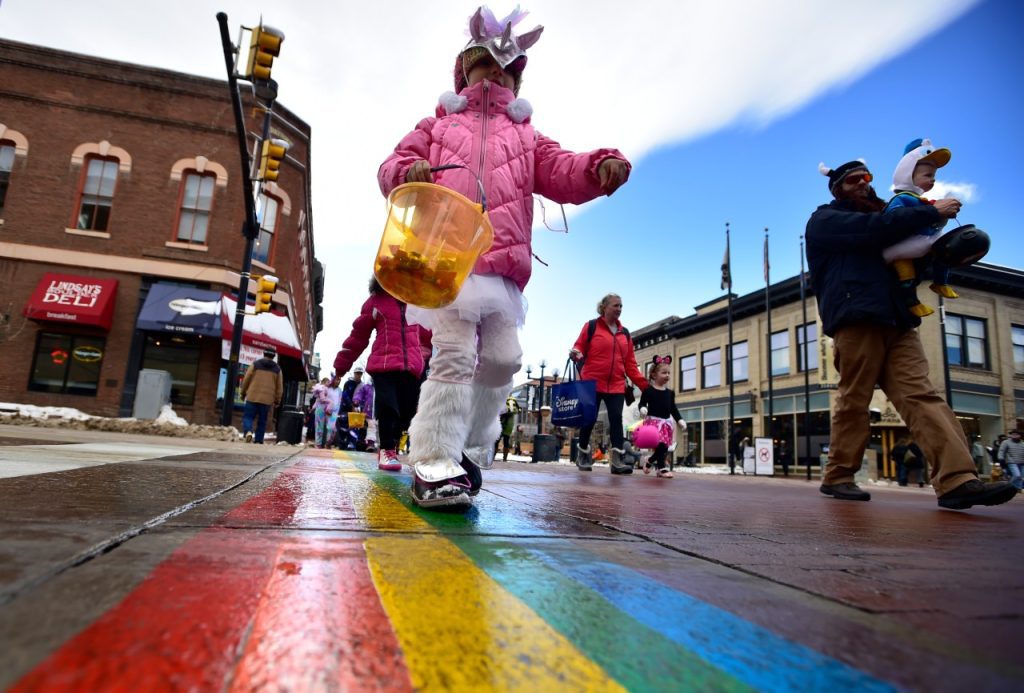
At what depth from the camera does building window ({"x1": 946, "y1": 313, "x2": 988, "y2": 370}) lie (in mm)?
22625

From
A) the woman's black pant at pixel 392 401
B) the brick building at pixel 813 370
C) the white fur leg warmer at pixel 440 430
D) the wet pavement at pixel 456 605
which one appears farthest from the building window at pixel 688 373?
the wet pavement at pixel 456 605

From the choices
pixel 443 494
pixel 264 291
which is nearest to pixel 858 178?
pixel 443 494

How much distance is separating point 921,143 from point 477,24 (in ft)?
10.2

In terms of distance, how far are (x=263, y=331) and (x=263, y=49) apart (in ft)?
34.5

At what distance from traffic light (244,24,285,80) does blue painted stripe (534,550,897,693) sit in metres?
9.40

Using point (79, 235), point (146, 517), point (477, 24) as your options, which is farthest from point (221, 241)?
point (146, 517)

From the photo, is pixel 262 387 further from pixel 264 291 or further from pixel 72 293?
pixel 72 293

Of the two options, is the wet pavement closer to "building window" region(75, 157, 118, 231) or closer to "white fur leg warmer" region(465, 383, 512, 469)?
"white fur leg warmer" region(465, 383, 512, 469)

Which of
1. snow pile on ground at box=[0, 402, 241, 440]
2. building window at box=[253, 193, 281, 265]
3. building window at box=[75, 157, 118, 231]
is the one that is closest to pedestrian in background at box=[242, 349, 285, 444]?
snow pile on ground at box=[0, 402, 241, 440]

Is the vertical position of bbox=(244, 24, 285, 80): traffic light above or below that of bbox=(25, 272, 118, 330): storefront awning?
above

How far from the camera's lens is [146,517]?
1388 mm

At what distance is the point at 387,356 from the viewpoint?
5117mm

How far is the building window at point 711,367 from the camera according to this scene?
29.4 m

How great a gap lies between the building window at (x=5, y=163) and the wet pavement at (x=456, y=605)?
20313mm
